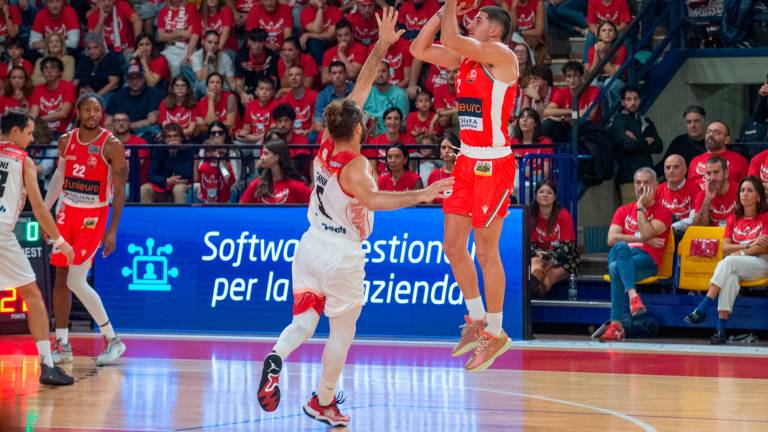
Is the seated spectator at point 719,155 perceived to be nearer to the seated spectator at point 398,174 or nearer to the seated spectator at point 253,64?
the seated spectator at point 398,174

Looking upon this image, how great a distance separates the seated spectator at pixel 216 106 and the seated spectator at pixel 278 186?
2106mm

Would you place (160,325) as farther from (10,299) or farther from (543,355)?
(543,355)

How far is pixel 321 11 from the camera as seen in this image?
15.3m

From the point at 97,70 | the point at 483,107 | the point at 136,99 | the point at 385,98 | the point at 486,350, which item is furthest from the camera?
the point at 97,70

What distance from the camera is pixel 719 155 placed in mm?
11969

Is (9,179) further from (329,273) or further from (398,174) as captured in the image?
(398,174)

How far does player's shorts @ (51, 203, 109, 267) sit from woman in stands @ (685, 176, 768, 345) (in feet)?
16.2

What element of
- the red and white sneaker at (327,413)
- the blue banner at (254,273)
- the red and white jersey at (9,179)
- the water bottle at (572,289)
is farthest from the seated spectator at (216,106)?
the red and white sneaker at (327,413)

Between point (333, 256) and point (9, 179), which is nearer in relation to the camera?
point (333, 256)

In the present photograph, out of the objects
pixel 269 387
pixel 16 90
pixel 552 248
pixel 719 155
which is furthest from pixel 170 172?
pixel 269 387

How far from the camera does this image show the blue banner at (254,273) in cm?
1177

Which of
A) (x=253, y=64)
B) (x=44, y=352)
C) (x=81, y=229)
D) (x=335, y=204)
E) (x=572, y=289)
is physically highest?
(x=253, y=64)

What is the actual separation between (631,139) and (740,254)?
2.08 m

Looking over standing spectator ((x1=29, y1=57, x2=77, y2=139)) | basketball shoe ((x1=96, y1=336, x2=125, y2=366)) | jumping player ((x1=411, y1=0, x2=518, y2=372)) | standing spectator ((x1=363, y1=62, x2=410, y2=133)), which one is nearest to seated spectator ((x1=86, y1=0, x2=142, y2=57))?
standing spectator ((x1=29, y1=57, x2=77, y2=139))
